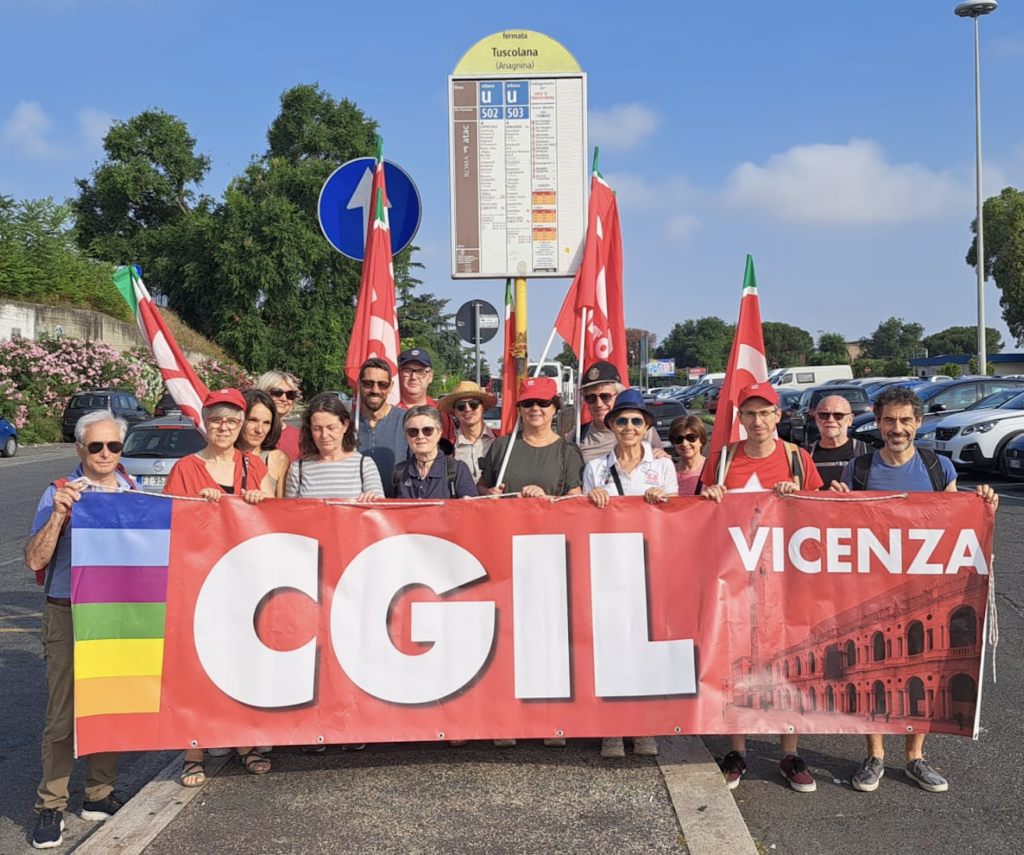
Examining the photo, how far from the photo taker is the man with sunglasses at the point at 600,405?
6098 millimetres

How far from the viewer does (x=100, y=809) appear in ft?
14.5

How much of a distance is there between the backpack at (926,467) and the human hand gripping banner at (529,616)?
202mm

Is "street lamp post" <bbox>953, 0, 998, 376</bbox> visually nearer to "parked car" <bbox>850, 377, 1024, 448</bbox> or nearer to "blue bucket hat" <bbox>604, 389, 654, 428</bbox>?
"parked car" <bbox>850, 377, 1024, 448</bbox>

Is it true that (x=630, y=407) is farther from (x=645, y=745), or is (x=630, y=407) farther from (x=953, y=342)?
(x=953, y=342)

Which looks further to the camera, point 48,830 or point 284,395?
point 284,395

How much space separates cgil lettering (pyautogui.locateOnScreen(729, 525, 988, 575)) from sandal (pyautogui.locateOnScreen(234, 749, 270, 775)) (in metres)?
2.46

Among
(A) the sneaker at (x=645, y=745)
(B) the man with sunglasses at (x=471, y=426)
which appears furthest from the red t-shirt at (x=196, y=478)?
(A) the sneaker at (x=645, y=745)

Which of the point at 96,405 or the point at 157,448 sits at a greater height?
the point at 96,405

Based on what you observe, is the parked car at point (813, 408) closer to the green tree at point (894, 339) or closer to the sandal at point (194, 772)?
the sandal at point (194, 772)

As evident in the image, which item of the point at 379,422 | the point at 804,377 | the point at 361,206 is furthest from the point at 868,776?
the point at 804,377

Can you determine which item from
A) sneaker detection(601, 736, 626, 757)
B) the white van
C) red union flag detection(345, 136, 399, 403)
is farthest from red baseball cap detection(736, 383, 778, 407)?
the white van

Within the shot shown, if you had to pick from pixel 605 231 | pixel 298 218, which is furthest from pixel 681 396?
pixel 605 231

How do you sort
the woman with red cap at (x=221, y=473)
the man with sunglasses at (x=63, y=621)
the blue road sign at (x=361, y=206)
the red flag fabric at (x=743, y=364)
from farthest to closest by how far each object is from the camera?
the blue road sign at (x=361, y=206) → the red flag fabric at (x=743, y=364) → the woman with red cap at (x=221, y=473) → the man with sunglasses at (x=63, y=621)

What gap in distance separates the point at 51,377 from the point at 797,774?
104 ft
